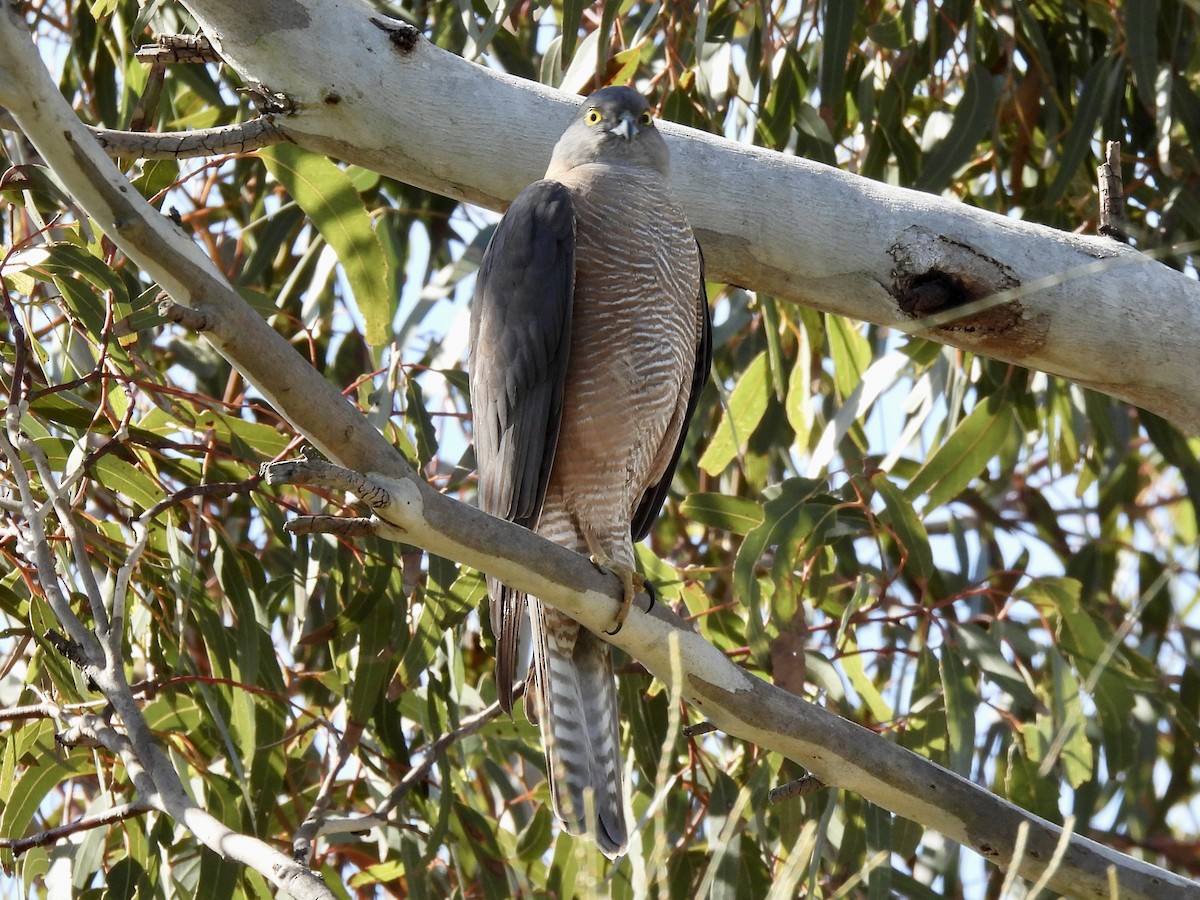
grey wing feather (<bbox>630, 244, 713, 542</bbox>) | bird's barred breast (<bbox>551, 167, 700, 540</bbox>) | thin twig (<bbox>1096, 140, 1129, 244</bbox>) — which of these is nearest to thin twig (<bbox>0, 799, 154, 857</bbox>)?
bird's barred breast (<bbox>551, 167, 700, 540</bbox>)

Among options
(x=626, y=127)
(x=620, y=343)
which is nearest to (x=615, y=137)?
(x=626, y=127)

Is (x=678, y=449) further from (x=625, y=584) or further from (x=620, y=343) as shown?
(x=625, y=584)

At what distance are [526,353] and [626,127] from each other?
1.70 ft

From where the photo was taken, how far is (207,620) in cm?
282

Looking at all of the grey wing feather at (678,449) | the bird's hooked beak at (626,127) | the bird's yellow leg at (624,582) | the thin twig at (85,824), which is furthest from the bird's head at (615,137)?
the thin twig at (85,824)

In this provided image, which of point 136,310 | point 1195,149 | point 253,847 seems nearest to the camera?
point 253,847

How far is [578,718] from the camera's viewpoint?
2.69 m

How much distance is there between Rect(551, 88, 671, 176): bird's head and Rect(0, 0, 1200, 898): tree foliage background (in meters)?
0.14

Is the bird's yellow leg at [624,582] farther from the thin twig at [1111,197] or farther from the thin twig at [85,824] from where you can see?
the thin twig at [1111,197]

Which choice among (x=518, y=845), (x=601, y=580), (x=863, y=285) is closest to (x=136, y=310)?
(x=601, y=580)

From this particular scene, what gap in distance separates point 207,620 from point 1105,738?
1.93 m

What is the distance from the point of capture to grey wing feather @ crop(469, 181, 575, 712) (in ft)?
8.89

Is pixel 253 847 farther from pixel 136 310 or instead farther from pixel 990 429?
pixel 990 429

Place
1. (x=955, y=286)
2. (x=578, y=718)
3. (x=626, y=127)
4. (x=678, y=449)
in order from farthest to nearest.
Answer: (x=678, y=449) < (x=626, y=127) < (x=578, y=718) < (x=955, y=286)
